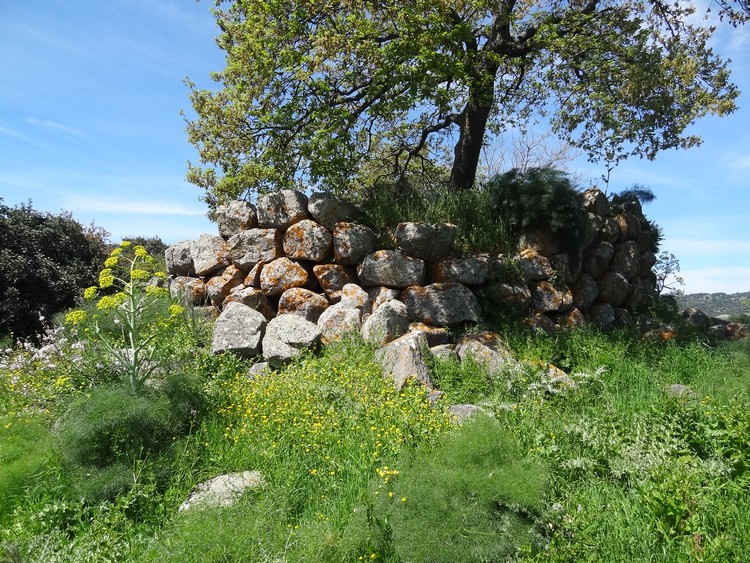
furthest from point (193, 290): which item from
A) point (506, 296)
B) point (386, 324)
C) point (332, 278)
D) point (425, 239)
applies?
point (506, 296)

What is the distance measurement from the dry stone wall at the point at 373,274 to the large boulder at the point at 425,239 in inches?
0.7

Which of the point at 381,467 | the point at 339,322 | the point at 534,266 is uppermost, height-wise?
the point at 534,266

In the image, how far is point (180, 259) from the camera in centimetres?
1151

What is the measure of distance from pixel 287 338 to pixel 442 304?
2608 millimetres

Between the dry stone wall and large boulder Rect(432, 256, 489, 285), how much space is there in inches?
0.7

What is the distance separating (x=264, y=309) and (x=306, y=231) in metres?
1.64

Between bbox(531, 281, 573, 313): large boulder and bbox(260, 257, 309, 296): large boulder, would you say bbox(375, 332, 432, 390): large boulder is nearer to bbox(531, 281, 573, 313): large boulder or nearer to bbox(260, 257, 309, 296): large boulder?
bbox(260, 257, 309, 296): large boulder

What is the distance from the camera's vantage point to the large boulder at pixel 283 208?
32.4 feet

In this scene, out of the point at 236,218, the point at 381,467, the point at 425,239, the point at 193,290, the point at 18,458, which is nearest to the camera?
the point at 381,467

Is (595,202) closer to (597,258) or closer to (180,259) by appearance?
(597,258)

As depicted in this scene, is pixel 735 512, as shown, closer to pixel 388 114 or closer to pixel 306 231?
pixel 306 231

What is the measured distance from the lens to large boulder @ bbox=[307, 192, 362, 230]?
31.7 feet

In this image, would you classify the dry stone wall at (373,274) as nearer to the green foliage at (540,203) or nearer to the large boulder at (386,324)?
the large boulder at (386,324)

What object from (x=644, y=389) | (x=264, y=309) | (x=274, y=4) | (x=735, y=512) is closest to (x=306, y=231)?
(x=264, y=309)
